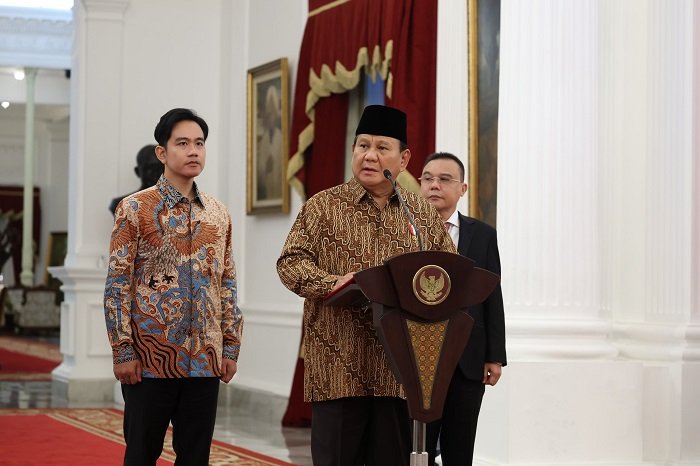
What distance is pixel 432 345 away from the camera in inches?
120

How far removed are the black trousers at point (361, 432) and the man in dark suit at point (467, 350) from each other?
2.60 ft

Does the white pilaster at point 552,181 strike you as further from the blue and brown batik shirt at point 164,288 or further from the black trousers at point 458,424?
the blue and brown batik shirt at point 164,288

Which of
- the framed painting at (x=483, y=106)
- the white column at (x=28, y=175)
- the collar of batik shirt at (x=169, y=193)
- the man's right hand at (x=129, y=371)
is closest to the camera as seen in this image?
the man's right hand at (x=129, y=371)

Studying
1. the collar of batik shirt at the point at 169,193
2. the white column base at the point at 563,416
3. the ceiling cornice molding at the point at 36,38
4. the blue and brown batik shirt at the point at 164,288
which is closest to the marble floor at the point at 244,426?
the white column base at the point at 563,416

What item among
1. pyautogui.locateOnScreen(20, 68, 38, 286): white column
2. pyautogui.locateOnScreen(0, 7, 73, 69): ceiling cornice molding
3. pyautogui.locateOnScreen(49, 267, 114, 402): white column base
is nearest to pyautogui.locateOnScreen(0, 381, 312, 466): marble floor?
pyautogui.locateOnScreen(49, 267, 114, 402): white column base

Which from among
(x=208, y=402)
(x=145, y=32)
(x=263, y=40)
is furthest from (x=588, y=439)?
(x=145, y=32)

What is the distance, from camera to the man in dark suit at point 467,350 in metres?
4.15

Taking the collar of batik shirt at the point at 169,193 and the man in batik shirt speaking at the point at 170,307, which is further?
the collar of batik shirt at the point at 169,193

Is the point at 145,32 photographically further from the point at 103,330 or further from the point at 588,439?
the point at 588,439

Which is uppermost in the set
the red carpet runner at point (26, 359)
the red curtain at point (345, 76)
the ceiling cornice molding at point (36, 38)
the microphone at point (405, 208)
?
the ceiling cornice molding at point (36, 38)

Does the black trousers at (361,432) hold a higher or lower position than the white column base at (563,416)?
higher

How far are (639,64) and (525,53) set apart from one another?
74cm

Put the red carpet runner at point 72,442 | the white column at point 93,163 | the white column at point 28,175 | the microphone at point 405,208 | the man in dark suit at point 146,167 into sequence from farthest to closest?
the white column at point 28,175 → the white column at point 93,163 → the man in dark suit at point 146,167 → the red carpet runner at point 72,442 → the microphone at point 405,208

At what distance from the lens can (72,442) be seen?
765 centimetres
